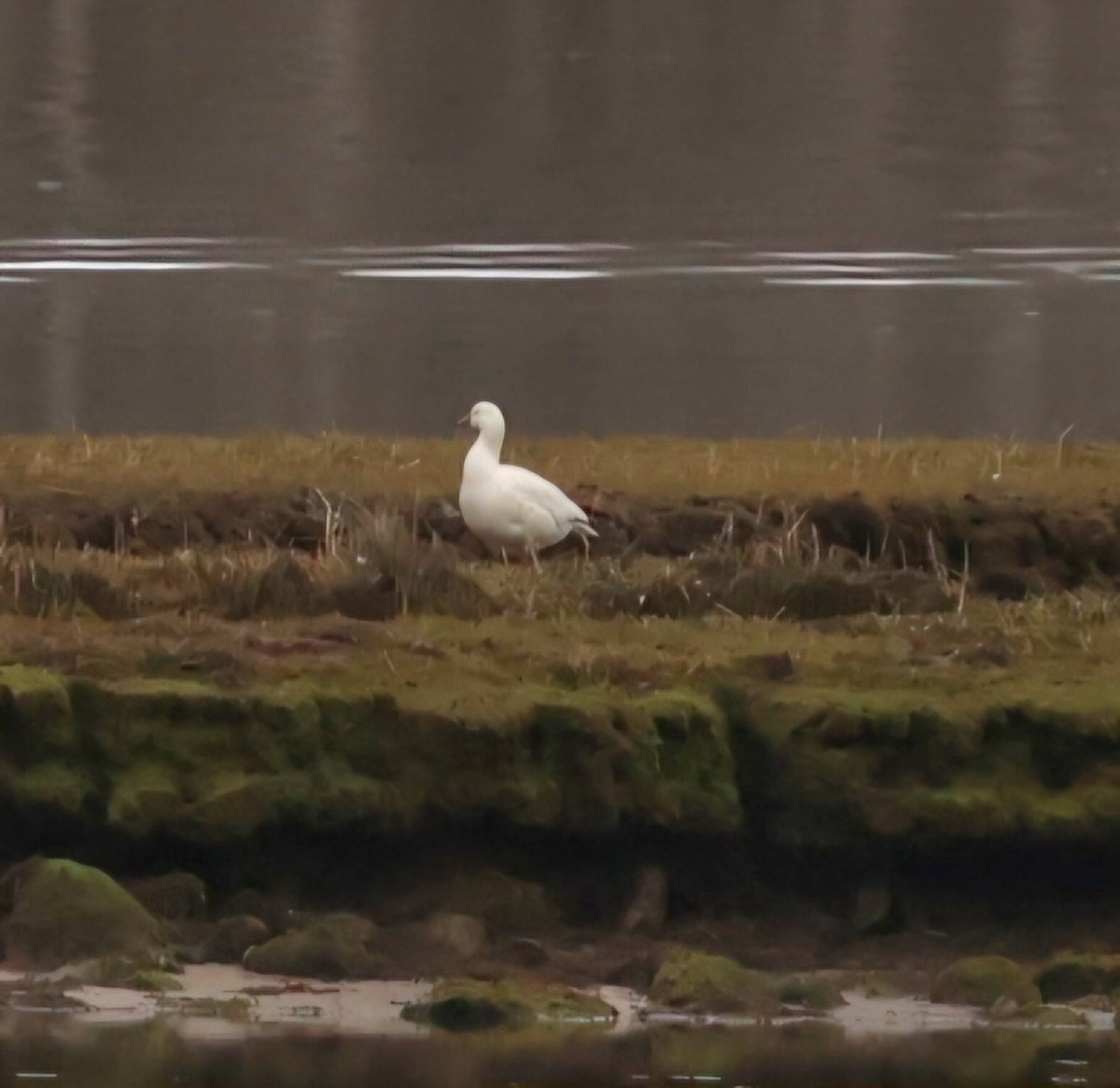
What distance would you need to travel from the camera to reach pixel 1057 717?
30.1 feet

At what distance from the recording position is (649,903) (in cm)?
902

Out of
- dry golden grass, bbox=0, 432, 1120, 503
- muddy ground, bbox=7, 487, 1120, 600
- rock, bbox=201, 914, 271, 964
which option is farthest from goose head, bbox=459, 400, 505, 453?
rock, bbox=201, 914, 271, 964

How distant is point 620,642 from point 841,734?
3.33 ft

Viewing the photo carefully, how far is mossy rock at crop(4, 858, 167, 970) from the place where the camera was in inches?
328

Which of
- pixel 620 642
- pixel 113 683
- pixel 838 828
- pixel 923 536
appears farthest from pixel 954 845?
pixel 923 536

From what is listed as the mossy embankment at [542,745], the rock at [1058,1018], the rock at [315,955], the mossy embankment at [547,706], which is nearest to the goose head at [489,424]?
the mossy embankment at [547,706]

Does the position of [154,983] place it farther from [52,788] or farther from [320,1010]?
[52,788]

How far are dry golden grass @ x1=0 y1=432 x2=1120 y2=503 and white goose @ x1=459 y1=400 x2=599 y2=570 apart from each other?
0.99 metres

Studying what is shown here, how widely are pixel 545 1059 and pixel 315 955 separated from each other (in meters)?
0.93

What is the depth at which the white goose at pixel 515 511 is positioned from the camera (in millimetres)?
11859

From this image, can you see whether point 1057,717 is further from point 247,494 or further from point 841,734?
point 247,494

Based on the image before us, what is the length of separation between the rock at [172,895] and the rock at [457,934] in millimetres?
611

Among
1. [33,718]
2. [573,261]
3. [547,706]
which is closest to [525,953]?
[547,706]

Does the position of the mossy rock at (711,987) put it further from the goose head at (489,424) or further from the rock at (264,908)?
the goose head at (489,424)
